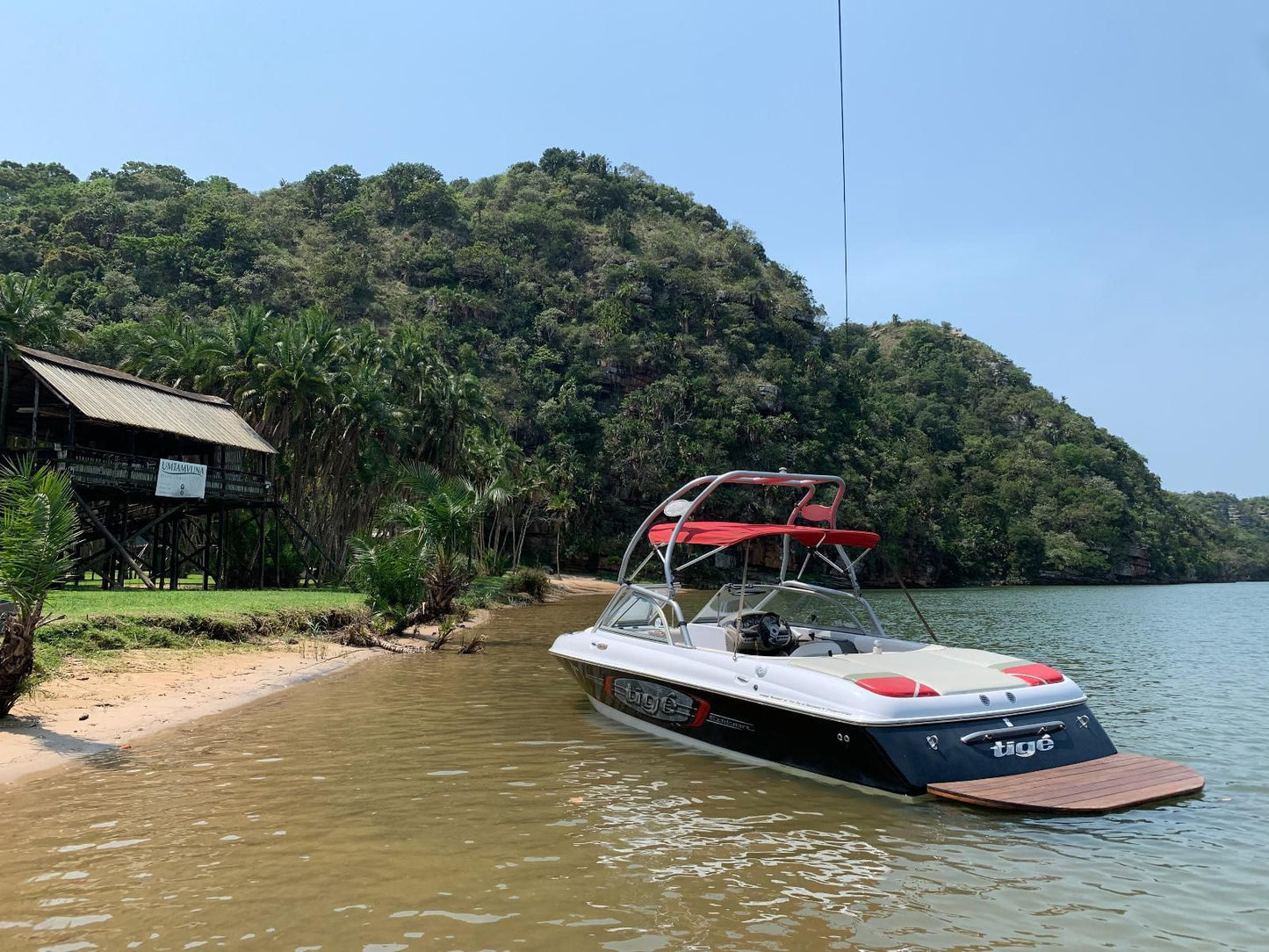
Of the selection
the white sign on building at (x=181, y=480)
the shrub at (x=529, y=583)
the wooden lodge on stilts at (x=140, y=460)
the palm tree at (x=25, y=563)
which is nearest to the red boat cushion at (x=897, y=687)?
the palm tree at (x=25, y=563)

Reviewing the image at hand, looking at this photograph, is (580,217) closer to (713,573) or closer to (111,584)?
(713,573)

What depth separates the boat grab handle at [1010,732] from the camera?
830 centimetres

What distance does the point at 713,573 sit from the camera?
6556 centimetres

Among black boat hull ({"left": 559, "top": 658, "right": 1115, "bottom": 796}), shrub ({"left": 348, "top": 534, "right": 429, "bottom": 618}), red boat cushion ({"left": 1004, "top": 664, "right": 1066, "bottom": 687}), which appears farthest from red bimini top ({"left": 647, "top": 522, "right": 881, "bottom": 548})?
shrub ({"left": 348, "top": 534, "right": 429, "bottom": 618})

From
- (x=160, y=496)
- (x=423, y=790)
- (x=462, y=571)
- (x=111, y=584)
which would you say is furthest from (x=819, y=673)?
(x=111, y=584)

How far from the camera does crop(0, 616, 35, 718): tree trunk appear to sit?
9758 mm

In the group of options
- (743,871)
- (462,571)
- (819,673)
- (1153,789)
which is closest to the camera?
(743,871)

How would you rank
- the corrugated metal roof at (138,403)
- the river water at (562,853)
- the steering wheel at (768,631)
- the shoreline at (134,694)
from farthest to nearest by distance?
the corrugated metal roof at (138,403)
the steering wheel at (768,631)
the shoreline at (134,694)
the river water at (562,853)

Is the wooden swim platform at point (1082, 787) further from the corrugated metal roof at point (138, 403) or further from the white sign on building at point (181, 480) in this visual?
the white sign on building at point (181, 480)

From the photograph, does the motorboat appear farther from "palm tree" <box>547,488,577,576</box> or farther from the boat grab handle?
"palm tree" <box>547,488,577,576</box>

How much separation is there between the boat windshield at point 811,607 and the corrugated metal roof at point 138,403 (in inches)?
759

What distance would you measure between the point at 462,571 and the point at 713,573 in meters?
42.5

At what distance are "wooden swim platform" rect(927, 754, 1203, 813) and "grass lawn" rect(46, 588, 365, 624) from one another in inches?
522

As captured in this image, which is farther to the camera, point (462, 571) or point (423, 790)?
point (462, 571)
